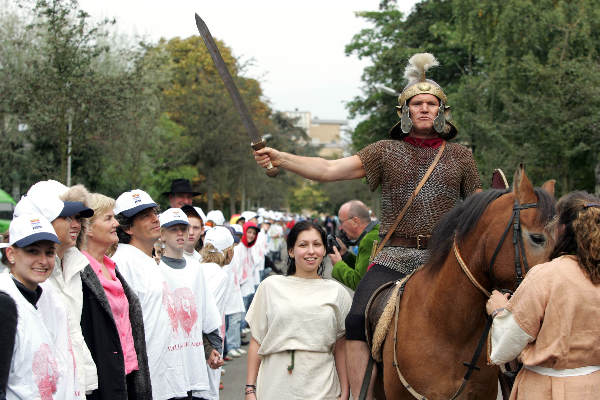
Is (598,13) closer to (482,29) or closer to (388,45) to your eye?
(482,29)

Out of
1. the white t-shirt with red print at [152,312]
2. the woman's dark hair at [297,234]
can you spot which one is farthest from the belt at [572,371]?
the white t-shirt with red print at [152,312]

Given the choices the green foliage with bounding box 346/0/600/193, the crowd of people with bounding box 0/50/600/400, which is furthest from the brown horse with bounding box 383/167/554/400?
the green foliage with bounding box 346/0/600/193

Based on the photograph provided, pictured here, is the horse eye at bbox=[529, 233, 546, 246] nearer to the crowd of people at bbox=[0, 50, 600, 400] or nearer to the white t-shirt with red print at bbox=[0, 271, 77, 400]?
the crowd of people at bbox=[0, 50, 600, 400]

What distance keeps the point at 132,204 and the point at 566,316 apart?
3565mm

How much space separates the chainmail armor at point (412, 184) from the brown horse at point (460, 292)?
0.35 m

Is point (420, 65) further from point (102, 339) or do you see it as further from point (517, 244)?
point (102, 339)

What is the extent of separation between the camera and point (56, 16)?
61.8 feet

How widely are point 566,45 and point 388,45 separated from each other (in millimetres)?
22061

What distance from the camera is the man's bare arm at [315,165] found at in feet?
15.5

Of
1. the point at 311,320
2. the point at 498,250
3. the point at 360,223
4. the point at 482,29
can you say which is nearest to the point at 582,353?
the point at 498,250

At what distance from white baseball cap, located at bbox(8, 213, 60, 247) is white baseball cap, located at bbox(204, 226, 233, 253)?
6370 mm

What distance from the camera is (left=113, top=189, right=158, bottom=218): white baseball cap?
5.90 meters

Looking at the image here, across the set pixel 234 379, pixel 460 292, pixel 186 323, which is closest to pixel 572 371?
pixel 460 292

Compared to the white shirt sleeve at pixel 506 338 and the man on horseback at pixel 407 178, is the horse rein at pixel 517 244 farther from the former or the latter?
the man on horseback at pixel 407 178
